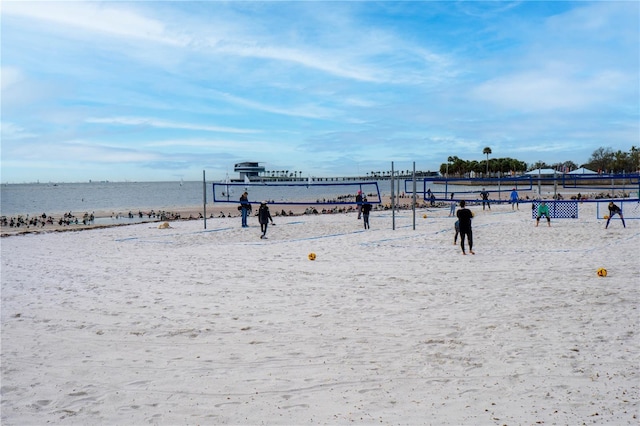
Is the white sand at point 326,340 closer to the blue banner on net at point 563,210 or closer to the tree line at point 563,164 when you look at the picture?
the blue banner on net at point 563,210

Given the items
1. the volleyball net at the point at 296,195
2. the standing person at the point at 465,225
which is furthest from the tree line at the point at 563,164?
the standing person at the point at 465,225

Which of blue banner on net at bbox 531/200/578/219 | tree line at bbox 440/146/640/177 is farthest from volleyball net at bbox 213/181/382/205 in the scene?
tree line at bbox 440/146/640/177

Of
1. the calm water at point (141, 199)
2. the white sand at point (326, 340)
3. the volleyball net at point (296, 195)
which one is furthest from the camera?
the calm water at point (141, 199)

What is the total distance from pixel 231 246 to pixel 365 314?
7.10 meters

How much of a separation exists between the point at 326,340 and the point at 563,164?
106848 millimetres

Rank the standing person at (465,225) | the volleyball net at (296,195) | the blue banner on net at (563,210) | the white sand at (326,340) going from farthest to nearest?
the blue banner on net at (563,210) < the volleyball net at (296,195) < the standing person at (465,225) < the white sand at (326,340)

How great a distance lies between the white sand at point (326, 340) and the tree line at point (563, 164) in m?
49.8

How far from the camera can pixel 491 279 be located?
7984 millimetres

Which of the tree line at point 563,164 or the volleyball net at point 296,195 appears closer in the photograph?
the volleyball net at point 296,195

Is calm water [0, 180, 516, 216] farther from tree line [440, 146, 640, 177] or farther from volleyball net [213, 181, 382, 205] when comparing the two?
tree line [440, 146, 640, 177]

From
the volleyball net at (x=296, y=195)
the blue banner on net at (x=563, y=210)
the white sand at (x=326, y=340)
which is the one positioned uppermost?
the volleyball net at (x=296, y=195)

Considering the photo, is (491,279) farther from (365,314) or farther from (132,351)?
(132,351)

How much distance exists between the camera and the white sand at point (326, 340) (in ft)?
12.2

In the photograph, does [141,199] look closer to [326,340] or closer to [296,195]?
[296,195]
